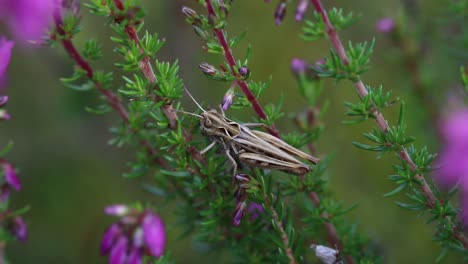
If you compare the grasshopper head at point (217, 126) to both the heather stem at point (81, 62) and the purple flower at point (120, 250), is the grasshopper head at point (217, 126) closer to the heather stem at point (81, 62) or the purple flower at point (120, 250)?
the heather stem at point (81, 62)

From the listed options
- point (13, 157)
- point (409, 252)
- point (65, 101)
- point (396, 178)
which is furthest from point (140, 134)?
point (13, 157)

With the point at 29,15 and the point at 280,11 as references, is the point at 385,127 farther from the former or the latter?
the point at 29,15

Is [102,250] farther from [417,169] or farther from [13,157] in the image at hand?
[13,157]

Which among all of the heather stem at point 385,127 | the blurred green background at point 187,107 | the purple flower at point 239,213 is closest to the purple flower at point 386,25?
the blurred green background at point 187,107

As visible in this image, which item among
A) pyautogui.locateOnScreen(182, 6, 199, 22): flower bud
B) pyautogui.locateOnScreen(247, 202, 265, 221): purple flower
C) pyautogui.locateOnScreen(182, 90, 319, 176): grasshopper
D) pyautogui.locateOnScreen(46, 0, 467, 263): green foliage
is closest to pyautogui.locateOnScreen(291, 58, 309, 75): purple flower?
pyautogui.locateOnScreen(46, 0, 467, 263): green foliage

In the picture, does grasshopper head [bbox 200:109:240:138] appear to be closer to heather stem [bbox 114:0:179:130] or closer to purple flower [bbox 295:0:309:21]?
heather stem [bbox 114:0:179:130]

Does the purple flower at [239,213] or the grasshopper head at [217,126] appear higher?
the grasshopper head at [217,126]
